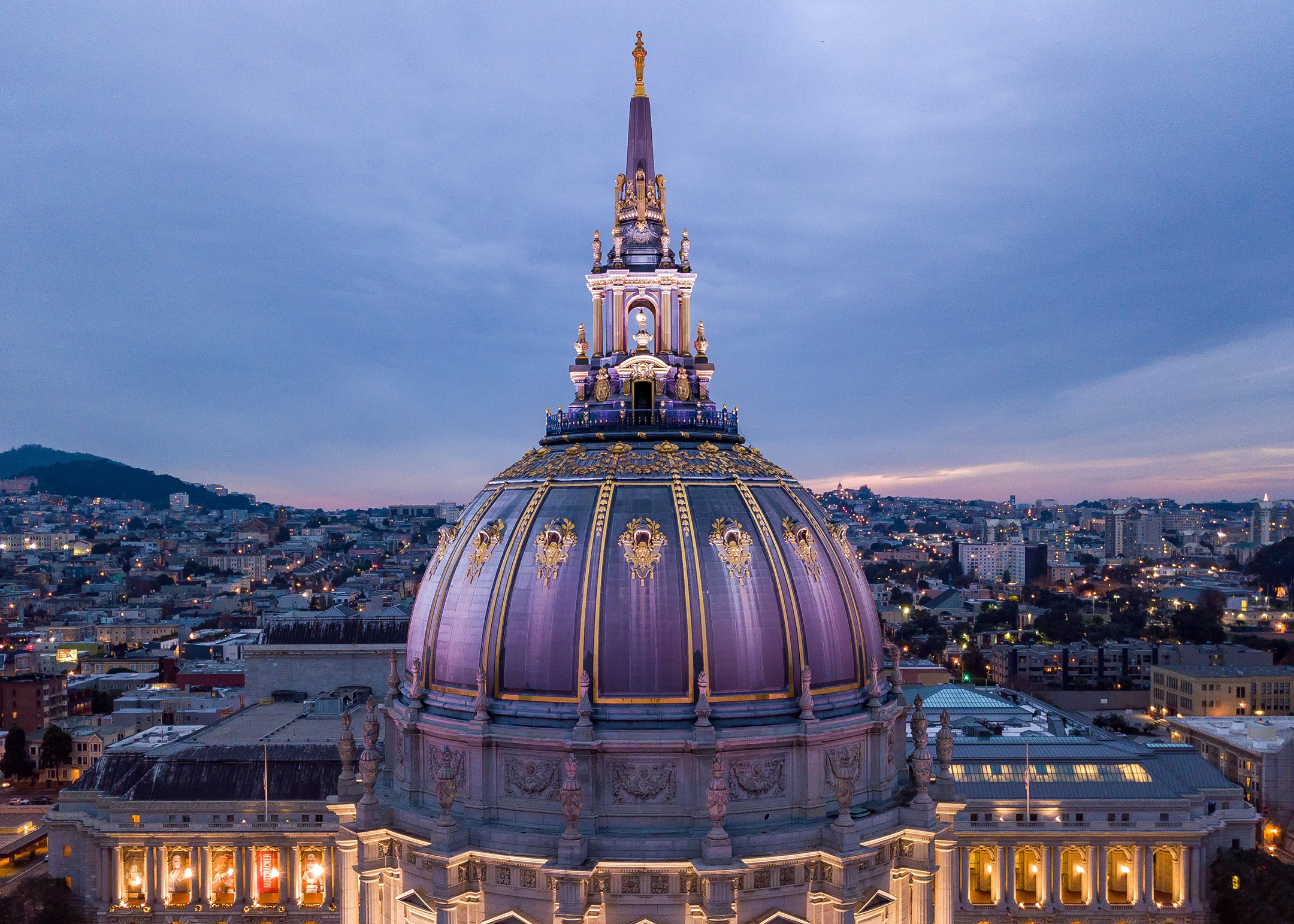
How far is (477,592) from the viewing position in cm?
3556

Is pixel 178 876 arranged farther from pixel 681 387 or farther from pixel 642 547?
pixel 681 387

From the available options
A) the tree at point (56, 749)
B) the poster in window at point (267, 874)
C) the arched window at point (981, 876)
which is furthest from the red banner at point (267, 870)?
the tree at point (56, 749)

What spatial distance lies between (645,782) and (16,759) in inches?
3735

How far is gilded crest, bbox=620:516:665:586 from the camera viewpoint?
111 feet

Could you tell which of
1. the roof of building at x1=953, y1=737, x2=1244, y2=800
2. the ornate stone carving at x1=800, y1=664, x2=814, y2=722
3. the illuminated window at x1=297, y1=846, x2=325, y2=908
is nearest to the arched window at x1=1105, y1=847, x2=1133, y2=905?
the roof of building at x1=953, y1=737, x2=1244, y2=800

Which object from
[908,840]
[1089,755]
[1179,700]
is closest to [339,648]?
[1089,755]

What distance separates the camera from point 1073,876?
64188mm

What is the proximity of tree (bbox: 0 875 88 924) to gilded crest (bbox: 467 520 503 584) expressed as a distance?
4246cm

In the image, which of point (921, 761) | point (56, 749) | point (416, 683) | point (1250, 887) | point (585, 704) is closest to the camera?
point (585, 704)

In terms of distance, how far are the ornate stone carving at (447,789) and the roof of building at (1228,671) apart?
97.8 meters

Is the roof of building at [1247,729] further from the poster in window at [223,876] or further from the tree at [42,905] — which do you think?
the tree at [42,905]

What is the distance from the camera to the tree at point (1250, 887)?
196 ft

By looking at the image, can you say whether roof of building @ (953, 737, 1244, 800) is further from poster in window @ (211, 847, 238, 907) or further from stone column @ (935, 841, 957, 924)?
poster in window @ (211, 847, 238, 907)

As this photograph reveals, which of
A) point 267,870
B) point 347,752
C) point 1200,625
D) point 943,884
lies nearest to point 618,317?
point 347,752
